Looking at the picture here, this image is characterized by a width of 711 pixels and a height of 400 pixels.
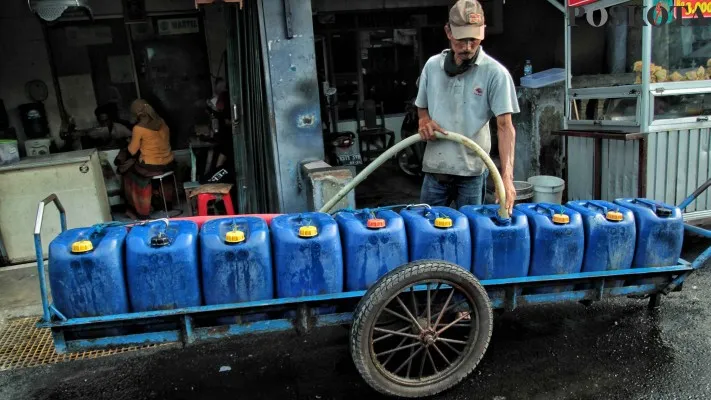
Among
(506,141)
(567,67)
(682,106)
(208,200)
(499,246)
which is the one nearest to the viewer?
(499,246)

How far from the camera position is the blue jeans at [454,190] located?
11.5 ft

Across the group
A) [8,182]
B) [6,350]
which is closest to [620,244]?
[6,350]

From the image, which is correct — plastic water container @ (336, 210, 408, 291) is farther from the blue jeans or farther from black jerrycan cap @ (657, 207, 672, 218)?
black jerrycan cap @ (657, 207, 672, 218)

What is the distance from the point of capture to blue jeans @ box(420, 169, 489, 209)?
3498 mm

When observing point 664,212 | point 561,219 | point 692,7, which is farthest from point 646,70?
point 561,219

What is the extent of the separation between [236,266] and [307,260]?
37 centimetres

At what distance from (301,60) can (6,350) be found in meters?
3.52

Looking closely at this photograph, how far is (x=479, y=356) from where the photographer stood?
278 centimetres

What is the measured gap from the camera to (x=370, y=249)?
280 centimetres

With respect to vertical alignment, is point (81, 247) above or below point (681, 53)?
below

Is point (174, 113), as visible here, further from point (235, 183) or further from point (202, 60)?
point (235, 183)

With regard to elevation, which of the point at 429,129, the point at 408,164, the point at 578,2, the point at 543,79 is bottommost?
the point at 408,164

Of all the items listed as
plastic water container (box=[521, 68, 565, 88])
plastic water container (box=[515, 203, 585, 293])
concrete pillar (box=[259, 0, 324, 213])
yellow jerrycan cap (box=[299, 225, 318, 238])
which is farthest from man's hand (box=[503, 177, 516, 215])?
plastic water container (box=[521, 68, 565, 88])

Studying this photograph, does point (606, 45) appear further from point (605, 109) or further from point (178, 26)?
point (178, 26)
